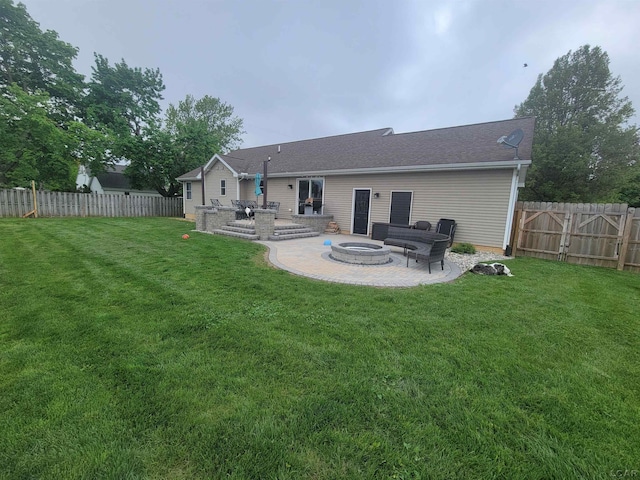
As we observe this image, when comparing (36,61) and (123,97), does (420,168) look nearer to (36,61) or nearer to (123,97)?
(123,97)

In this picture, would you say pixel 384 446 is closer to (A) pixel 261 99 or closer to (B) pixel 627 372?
(B) pixel 627 372

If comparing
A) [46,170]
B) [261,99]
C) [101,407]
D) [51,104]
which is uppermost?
[261,99]

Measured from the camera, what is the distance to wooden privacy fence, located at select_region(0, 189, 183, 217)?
14.2 meters

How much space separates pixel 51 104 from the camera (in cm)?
1880

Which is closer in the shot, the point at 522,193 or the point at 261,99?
the point at 522,193

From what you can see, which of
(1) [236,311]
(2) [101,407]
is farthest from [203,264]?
(2) [101,407]

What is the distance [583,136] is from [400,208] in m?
19.8

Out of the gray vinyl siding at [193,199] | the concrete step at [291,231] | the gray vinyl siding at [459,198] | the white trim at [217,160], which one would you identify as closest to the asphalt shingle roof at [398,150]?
the white trim at [217,160]

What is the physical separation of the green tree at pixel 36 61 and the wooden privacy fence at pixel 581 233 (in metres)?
27.6

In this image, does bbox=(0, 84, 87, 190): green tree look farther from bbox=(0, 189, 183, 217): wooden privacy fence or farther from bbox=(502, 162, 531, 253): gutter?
bbox=(502, 162, 531, 253): gutter

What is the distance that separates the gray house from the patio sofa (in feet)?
7.77

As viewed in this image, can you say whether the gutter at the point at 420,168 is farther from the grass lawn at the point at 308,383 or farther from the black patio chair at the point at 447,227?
the grass lawn at the point at 308,383

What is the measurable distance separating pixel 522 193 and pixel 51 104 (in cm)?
3584

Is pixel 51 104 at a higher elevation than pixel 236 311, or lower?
higher
